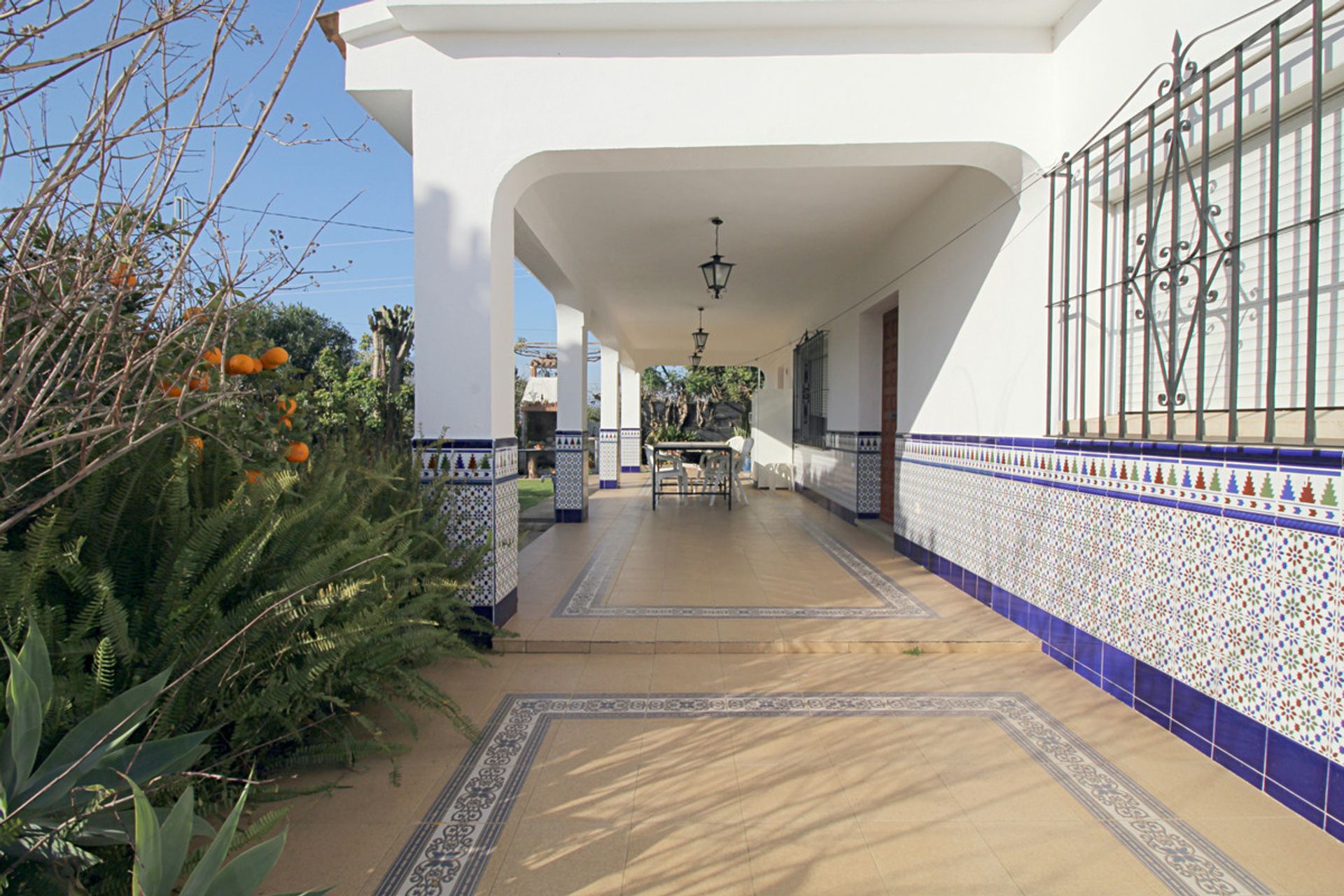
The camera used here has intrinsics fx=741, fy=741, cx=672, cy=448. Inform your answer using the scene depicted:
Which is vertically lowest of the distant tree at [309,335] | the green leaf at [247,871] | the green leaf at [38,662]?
the green leaf at [247,871]

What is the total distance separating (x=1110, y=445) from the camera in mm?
2887

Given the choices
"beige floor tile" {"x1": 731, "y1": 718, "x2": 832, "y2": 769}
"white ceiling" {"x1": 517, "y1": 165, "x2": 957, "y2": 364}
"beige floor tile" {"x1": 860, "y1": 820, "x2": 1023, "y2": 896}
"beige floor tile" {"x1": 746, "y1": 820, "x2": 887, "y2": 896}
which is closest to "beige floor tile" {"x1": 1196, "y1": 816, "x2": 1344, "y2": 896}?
"beige floor tile" {"x1": 860, "y1": 820, "x2": 1023, "y2": 896}

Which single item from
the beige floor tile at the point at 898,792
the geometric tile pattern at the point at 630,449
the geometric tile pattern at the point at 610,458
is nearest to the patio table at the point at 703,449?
the geometric tile pattern at the point at 610,458

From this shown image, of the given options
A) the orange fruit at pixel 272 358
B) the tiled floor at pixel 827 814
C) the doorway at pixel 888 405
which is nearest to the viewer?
the tiled floor at pixel 827 814

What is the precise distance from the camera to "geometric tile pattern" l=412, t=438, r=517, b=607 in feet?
11.5

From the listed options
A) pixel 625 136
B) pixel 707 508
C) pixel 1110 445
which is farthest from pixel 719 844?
pixel 707 508

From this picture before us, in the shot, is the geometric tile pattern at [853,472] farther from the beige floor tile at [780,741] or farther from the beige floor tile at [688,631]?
the beige floor tile at [780,741]

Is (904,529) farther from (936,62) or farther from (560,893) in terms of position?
(560,893)

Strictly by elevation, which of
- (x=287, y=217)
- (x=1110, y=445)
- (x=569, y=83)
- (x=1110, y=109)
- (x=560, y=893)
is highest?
(x=569, y=83)

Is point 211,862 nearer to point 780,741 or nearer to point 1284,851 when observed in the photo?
point 780,741

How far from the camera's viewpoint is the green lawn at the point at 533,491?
9836 millimetres

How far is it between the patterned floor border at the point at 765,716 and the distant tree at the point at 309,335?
19919 mm

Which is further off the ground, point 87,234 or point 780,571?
point 87,234

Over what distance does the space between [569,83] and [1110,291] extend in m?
2.64
